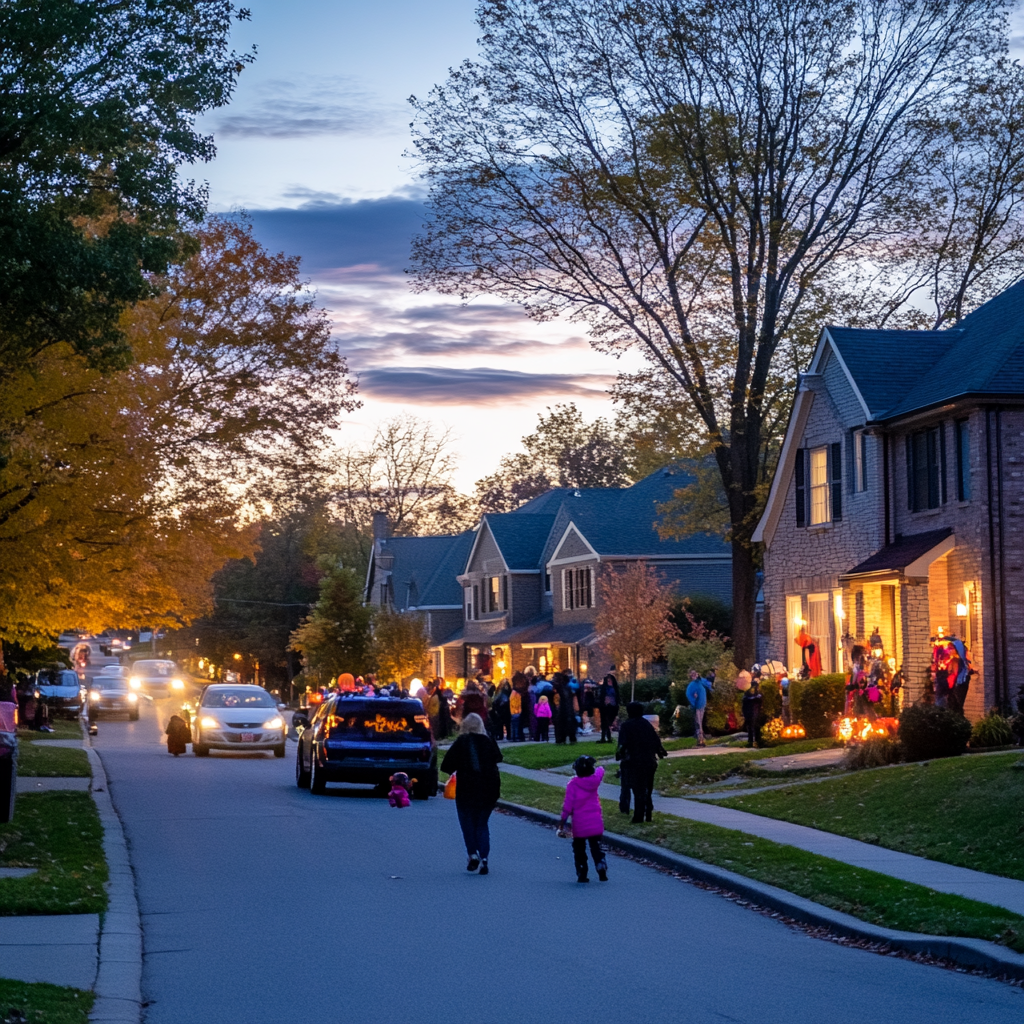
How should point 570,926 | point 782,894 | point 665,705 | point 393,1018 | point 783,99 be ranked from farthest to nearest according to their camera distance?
point 665,705 < point 783,99 < point 782,894 < point 570,926 < point 393,1018

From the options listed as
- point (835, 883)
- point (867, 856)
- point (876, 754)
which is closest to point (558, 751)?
A: point (876, 754)

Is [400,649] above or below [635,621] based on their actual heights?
below

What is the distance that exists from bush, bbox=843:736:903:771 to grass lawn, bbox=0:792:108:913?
10992mm

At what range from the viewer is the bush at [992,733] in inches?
907

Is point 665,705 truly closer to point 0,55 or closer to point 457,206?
point 457,206

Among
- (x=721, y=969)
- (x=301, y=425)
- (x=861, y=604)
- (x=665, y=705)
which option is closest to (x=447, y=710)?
(x=665, y=705)

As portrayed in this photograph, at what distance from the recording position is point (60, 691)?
176ft

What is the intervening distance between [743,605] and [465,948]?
27641 millimetres

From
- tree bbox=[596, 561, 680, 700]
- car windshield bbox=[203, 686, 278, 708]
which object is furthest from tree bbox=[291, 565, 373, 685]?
car windshield bbox=[203, 686, 278, 708]

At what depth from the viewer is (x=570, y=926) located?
11633mm

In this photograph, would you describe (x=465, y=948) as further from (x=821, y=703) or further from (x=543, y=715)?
(x=543, y=715)

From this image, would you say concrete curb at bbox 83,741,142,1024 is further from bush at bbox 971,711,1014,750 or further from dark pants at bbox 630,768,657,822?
bush at bbox 971,711,1014,750

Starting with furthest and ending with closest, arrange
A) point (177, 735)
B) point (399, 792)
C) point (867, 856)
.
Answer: point (177, 735)
point (399, 792)
point (867, 856)

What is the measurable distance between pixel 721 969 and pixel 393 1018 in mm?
2565
